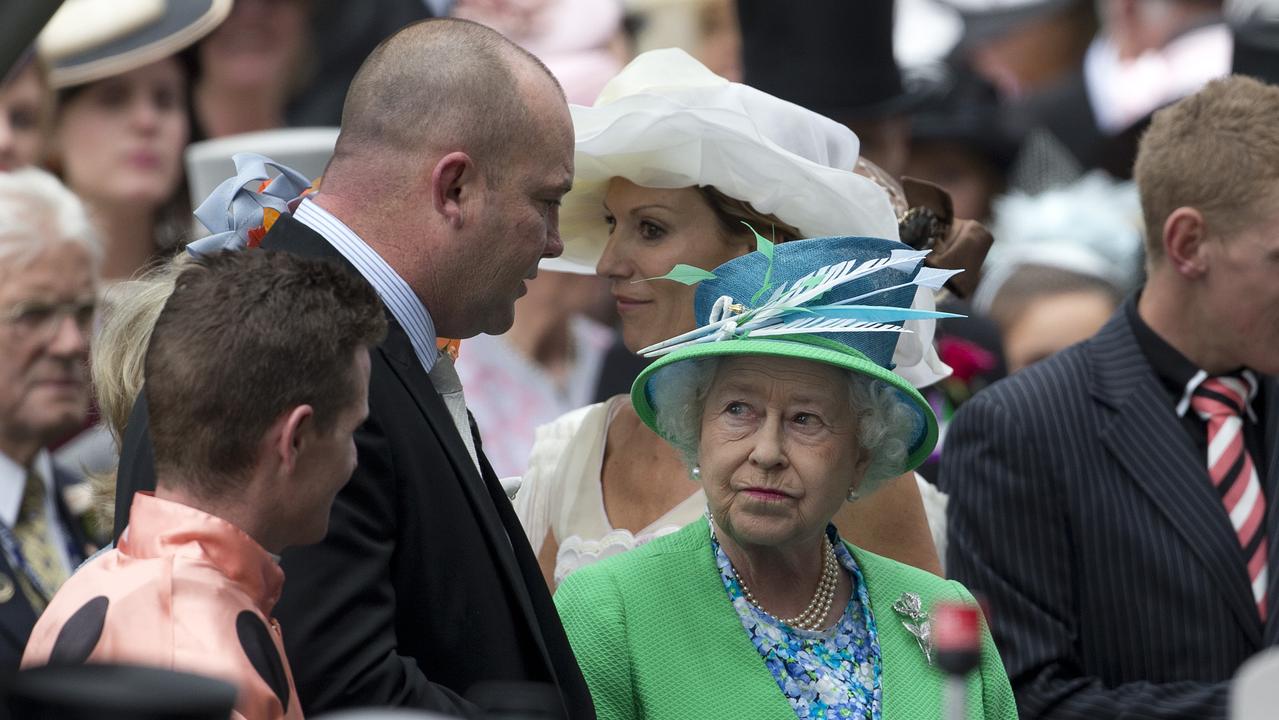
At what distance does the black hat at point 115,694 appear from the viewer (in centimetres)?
161

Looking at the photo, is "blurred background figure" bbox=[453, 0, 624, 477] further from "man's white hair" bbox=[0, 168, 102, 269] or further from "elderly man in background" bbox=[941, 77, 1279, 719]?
"elderly man in background" bbox=[941, 77, 1279, 719]

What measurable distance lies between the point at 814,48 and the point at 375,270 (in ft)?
14.3

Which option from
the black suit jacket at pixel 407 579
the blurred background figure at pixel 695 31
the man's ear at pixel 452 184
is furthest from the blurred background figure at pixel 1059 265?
the black suit jacket at pixel 407 579

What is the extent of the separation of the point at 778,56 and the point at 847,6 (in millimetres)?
326

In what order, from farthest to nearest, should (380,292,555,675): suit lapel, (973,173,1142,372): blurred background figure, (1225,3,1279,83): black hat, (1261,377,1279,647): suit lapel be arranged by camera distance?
(1225,3,1279,83): black hat < (973,173,1142,372): blurred background figure < (1261,377,1279,647): suit lapel < (380,292,555,675): suit lapel

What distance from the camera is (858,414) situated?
10.8 feet

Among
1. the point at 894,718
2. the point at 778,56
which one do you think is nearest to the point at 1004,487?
the point at 894,718

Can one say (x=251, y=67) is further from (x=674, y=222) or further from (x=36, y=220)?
(x=674, y=222)

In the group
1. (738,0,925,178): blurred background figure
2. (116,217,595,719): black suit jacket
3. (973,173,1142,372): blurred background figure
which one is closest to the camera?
(116,217,595,719): black suit jacket

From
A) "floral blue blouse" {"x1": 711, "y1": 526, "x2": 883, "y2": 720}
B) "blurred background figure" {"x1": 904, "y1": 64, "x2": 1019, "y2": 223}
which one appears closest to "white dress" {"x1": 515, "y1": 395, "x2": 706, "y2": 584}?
"floral blue blouse" {"x1": 711, "y1": 526, "x2": 883, "y2": 720}

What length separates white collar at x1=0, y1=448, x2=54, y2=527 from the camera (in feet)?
15.0

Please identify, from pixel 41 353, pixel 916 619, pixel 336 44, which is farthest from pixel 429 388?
pixel 336 44

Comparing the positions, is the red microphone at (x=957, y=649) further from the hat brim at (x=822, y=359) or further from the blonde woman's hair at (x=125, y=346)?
the blonde woman's hair at (x=125, y=346)

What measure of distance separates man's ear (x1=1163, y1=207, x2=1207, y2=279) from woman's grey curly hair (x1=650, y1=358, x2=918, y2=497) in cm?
126
